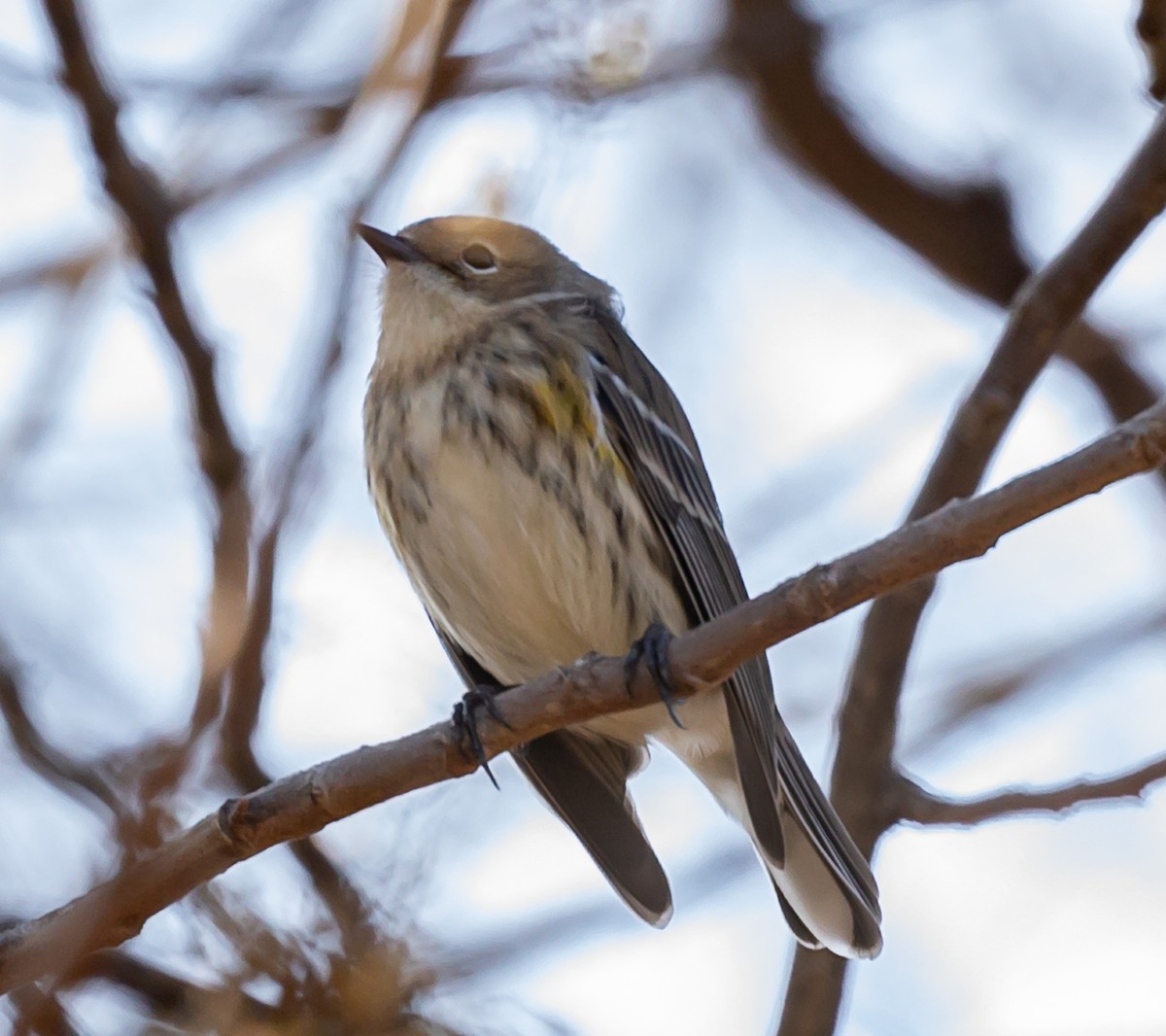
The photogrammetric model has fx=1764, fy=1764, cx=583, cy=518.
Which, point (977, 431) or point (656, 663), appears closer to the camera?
point (656, 663)

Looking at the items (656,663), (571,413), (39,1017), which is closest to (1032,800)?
(656,663)

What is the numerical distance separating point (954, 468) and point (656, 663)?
1190 millimetres

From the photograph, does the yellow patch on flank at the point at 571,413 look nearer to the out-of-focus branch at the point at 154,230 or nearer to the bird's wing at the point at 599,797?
the bird's wing at the point at 599,797

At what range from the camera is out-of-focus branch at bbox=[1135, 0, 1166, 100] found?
12.7 feet

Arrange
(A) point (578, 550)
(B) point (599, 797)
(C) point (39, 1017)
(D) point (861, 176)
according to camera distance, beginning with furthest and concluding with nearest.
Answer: (D) point (861, 176) → (B) point (599, 797) → (A) point (578, 550) → (C) point (39, 1017)

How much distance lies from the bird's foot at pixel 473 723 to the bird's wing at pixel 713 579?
2.37 feet

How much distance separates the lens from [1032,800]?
357 centimetres

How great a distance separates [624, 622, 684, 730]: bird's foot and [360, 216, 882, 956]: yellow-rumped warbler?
0.73 meters

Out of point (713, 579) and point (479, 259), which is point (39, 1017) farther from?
point (479, 259)

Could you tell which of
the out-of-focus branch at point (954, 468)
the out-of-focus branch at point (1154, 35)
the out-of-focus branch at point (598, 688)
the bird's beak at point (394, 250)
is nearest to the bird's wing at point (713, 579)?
the out-of-focus branch at point (954, 468)

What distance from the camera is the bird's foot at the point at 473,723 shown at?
3.39 metres

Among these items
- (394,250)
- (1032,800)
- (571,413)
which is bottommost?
(1032,800)

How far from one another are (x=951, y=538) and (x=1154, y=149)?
5.17 feet

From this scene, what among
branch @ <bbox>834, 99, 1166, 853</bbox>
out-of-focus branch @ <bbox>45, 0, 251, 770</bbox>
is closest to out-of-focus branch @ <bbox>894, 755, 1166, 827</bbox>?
branch @ <bbox>834, 99, 1166, 853</bbox>
